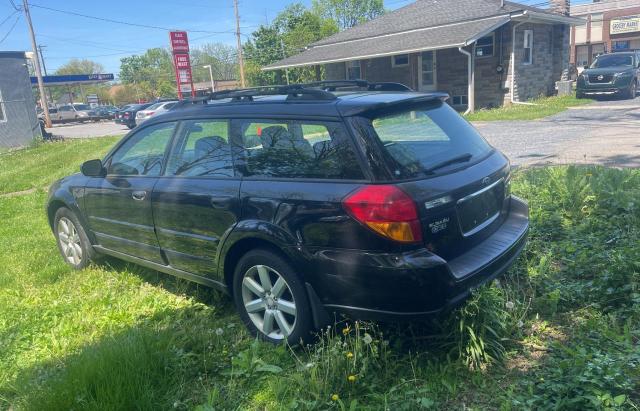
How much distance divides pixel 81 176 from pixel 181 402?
122 inches

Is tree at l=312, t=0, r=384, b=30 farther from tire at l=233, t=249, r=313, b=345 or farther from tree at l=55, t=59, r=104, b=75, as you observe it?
tire at l=233, t=249, r=313, b=345

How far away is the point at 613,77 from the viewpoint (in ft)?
62.2

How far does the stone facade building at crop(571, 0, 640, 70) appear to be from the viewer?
43719 mm

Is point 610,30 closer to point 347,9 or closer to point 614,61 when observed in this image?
point 614,61

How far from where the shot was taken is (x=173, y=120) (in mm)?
4293

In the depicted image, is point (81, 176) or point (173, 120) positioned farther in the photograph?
point (81, 176)

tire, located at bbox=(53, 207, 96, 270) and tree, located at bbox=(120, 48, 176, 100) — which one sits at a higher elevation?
tree, located at bbox=(120, 48, 176, 100)

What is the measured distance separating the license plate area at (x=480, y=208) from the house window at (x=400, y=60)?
21.4 m

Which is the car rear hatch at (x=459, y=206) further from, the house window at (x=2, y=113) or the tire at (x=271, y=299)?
the house window at (x=2, y=113)

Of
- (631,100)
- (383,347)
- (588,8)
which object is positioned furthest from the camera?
(588,8)

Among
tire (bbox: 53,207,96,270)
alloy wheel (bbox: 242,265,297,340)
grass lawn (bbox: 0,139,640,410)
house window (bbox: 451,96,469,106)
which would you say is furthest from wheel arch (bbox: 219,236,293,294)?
house window (bbox: 451,96,469,106)

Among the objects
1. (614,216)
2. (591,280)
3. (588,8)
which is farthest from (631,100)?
(588,8)

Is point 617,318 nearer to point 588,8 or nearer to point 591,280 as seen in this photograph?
point 591,280

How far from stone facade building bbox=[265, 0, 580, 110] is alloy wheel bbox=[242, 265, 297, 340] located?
1636cm
